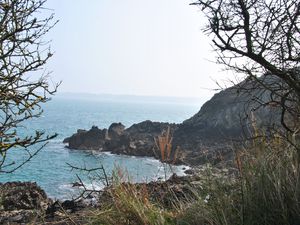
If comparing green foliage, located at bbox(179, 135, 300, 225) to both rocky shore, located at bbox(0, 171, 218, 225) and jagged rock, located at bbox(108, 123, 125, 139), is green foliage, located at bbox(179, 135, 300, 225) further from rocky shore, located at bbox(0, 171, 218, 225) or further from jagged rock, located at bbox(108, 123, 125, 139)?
jagged rock, located at bbox(108, 123, 125, 139)

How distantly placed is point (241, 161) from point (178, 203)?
938mm

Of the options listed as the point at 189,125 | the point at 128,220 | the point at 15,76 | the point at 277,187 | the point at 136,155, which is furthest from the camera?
the point at 189,125

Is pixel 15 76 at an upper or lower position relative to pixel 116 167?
upper

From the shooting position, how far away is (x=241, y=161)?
420 centimetres

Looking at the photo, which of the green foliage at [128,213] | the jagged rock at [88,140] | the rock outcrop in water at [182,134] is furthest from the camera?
the jagged rock at [88,140]

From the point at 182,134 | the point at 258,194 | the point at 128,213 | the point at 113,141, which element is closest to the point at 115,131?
the point at 113,141

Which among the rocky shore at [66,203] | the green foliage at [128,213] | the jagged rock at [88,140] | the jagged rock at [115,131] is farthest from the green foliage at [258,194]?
the jagged rock at [115,131]

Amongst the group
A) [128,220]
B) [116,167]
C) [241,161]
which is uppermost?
[241,161]

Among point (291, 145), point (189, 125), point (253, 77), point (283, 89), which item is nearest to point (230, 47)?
point (253, 77)

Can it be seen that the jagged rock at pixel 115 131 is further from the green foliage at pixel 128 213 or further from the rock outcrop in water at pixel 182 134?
the green foliage at pixel 128 213

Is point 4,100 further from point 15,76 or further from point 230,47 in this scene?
point 230,47

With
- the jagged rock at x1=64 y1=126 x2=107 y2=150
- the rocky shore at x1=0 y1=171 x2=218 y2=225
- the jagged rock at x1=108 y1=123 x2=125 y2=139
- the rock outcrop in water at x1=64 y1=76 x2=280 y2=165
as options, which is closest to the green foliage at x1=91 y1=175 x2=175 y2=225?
the rocky shore at x1=0 y1=171 x2=218 y2=225

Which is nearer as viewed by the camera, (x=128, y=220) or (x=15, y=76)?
(x=128, y=220)

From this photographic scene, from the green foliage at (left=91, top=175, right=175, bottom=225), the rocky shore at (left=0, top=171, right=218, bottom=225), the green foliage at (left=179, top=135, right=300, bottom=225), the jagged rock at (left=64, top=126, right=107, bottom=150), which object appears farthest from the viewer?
the jagged rock at (left=64, top=126, right=107, bottom=150)
